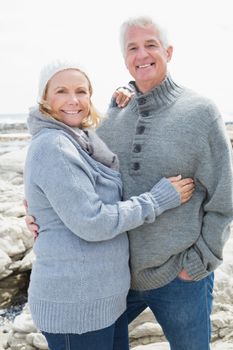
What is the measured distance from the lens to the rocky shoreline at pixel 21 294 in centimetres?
349

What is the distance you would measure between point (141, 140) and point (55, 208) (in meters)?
0.56

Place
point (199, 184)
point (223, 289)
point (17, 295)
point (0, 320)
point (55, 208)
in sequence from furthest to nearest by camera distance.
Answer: point (17, 295)
point (0, 320)
point (223, 289)
point (199, 184)
point (55, 208)

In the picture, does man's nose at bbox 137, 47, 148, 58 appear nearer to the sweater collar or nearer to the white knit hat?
the sweater collar

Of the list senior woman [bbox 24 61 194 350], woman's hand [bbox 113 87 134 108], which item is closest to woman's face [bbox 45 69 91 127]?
senior woman [bbox 24 61 194 350]

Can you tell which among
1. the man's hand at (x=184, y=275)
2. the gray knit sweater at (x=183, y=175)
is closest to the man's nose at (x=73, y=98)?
the gray knit sweater at (x=183, y=175)

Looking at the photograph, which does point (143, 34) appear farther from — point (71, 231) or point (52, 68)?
point (71, 231)

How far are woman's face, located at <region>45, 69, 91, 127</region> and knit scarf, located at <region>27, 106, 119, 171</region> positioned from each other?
0.06 m

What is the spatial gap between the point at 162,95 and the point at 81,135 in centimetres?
44

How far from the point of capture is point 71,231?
1.92 meters

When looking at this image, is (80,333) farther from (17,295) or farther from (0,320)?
(17,295)

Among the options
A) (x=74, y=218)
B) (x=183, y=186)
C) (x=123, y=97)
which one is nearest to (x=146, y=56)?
(x=123, y=97)

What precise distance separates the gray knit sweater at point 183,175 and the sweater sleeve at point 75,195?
0.94ft

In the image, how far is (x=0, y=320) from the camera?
504 centimetres

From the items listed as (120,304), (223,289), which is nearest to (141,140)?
(120,304)
